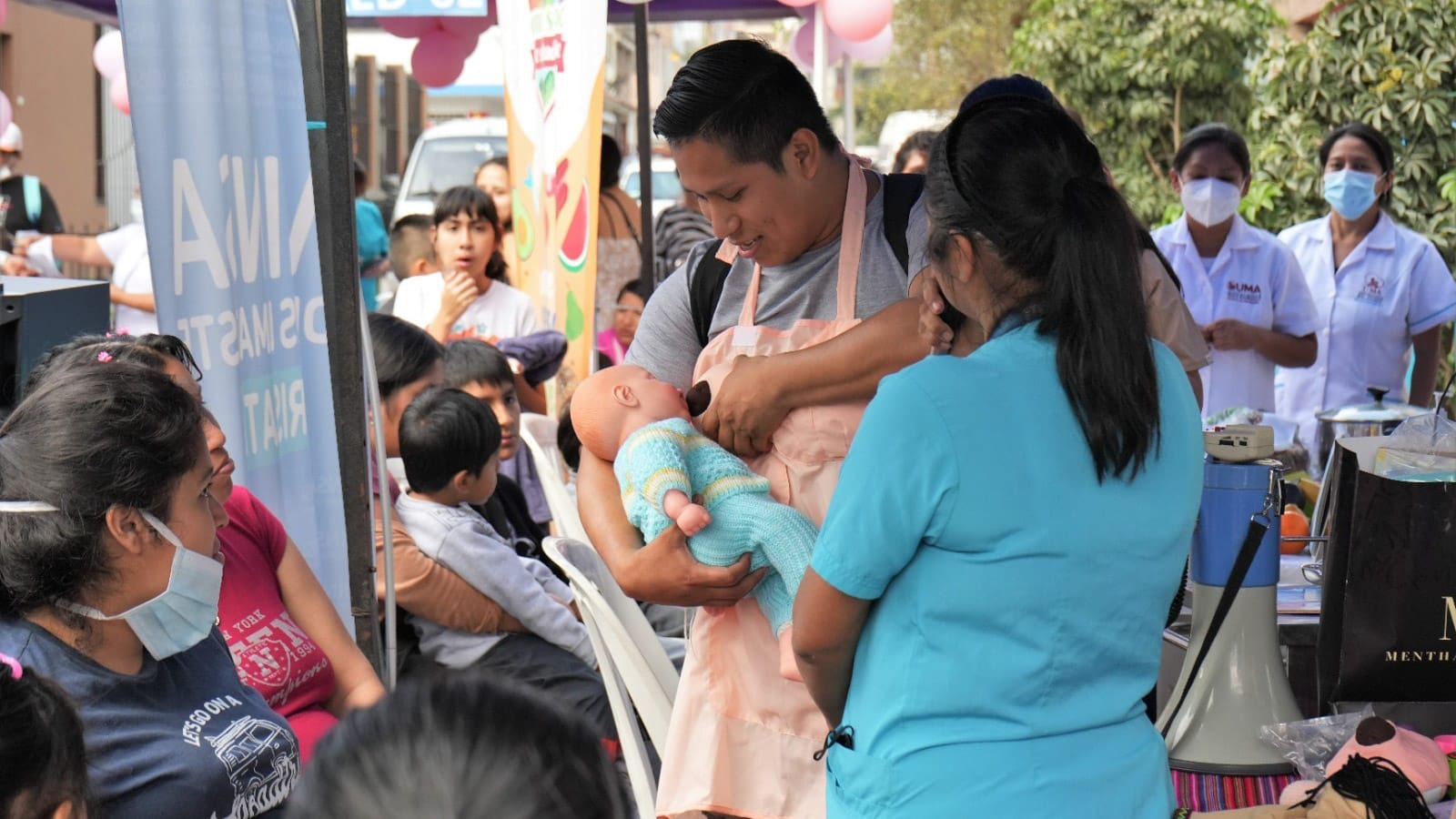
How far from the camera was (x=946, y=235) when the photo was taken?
167 centimetres

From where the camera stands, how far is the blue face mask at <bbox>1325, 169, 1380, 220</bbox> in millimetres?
5176

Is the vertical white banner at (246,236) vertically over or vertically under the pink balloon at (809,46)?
under

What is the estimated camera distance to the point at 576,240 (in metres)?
4.80

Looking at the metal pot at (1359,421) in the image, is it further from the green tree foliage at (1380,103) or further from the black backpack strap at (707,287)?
the green tree foliage at (1380,103)

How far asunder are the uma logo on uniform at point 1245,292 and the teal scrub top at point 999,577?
130 inches

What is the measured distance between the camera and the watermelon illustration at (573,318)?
4.91 metres

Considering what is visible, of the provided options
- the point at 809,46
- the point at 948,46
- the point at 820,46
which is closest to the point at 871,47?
the point at 809,46

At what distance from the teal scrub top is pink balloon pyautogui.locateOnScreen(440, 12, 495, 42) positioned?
6.56 m

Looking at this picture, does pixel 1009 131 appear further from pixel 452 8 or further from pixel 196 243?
pixel 452 8

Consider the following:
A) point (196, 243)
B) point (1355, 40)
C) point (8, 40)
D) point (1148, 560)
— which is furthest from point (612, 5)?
point (8, 40)

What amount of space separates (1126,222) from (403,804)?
1.08m

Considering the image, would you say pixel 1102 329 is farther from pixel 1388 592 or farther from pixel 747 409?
pixel 1388 592

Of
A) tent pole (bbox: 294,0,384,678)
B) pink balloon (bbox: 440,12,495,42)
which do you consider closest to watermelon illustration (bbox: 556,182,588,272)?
tent pole (bbox: 294,0,384,678)

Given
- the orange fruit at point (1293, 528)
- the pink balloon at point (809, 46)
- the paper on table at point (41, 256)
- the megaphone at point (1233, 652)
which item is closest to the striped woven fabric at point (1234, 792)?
the megaphone at point (1233, 652)
